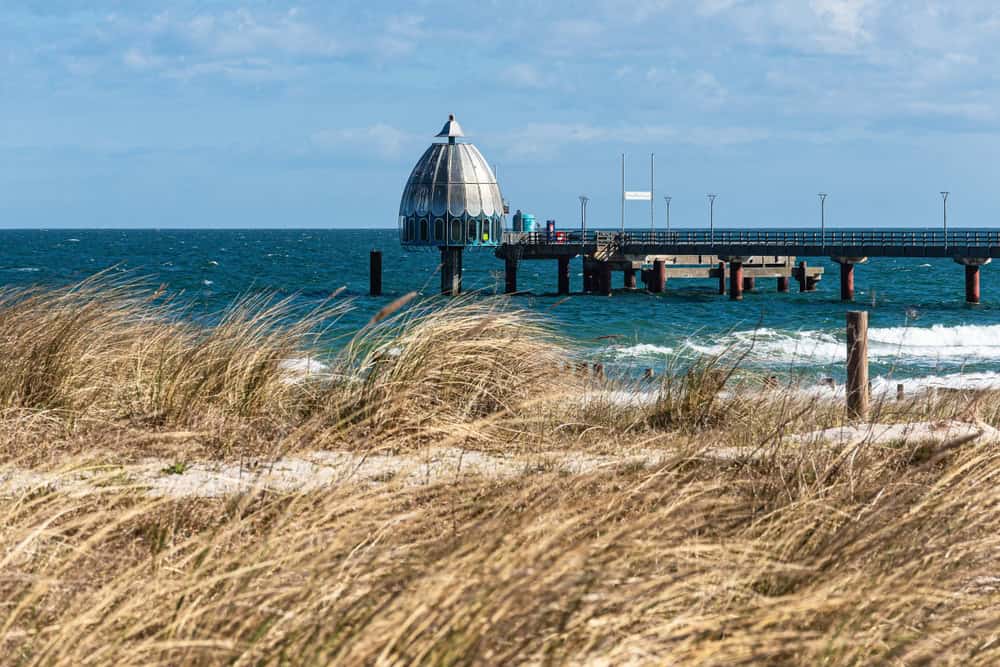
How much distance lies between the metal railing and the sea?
2.38m

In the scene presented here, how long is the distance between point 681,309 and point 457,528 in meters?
42.9

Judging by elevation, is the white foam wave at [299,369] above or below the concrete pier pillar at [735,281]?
above

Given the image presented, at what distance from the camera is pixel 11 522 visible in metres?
4.38

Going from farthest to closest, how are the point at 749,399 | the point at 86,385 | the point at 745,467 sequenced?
the point at 749,399
the point at 86,385
the point at 745,467

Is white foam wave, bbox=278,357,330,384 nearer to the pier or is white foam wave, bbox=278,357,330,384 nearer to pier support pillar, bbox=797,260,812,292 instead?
the pier

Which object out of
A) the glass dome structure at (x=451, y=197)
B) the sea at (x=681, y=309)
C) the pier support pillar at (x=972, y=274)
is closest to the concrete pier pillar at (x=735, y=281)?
the sea at (x=681, y=309)

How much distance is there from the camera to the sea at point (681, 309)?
12250mm

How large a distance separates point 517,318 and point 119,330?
111 inches

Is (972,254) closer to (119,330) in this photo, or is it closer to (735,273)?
(735,273)

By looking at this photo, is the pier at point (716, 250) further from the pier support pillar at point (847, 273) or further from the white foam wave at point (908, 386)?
the white foam wave at point (908, 386)

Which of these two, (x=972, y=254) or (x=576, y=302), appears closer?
(x=972, y=254)

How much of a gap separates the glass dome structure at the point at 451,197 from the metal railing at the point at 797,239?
2.95m

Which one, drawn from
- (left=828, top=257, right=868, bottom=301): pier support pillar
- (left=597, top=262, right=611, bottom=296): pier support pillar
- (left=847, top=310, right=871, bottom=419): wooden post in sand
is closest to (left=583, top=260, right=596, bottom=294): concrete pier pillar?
(left=597, top=262, right=611, bottom=296): pier support pillar

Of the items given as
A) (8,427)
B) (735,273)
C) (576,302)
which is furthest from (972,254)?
(8,427)
